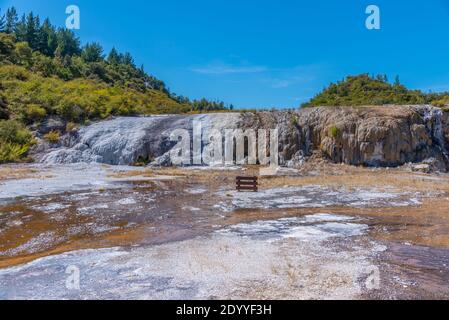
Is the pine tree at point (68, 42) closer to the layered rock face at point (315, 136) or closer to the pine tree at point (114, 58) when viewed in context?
the pine tree at point (114, 58)

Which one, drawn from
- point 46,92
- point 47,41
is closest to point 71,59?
point 47,41

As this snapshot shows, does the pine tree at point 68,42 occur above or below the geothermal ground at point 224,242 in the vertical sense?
above

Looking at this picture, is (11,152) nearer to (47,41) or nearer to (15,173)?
(15,173)

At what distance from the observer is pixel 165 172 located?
24625 mm

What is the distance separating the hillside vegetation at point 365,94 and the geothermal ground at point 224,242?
31.5 m

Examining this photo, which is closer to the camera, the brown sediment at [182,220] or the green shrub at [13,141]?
the brown sediment at [182,220]

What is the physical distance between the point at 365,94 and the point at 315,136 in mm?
27943

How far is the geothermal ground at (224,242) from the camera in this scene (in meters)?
5.65

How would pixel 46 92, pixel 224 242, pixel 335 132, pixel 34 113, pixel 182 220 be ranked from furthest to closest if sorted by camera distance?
pixel 46 92
pixel 34 113
pixel 335 132
pixel 182 220
pixel 224 242

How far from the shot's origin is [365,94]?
5225 centimetres

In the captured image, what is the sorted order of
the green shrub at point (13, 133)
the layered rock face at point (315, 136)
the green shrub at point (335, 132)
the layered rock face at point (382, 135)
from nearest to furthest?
the layered rock face at point (382, 135), the layered rock face at point (315, 136), the green shrub at point (335, 132), the green shrub at point (13, 133)

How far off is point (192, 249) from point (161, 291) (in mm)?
2225

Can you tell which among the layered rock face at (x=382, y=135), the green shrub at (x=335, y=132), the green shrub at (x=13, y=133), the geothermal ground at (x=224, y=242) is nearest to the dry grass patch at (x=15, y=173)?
the geothermal ground at (x=224, y=242)

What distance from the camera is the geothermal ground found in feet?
18.5
